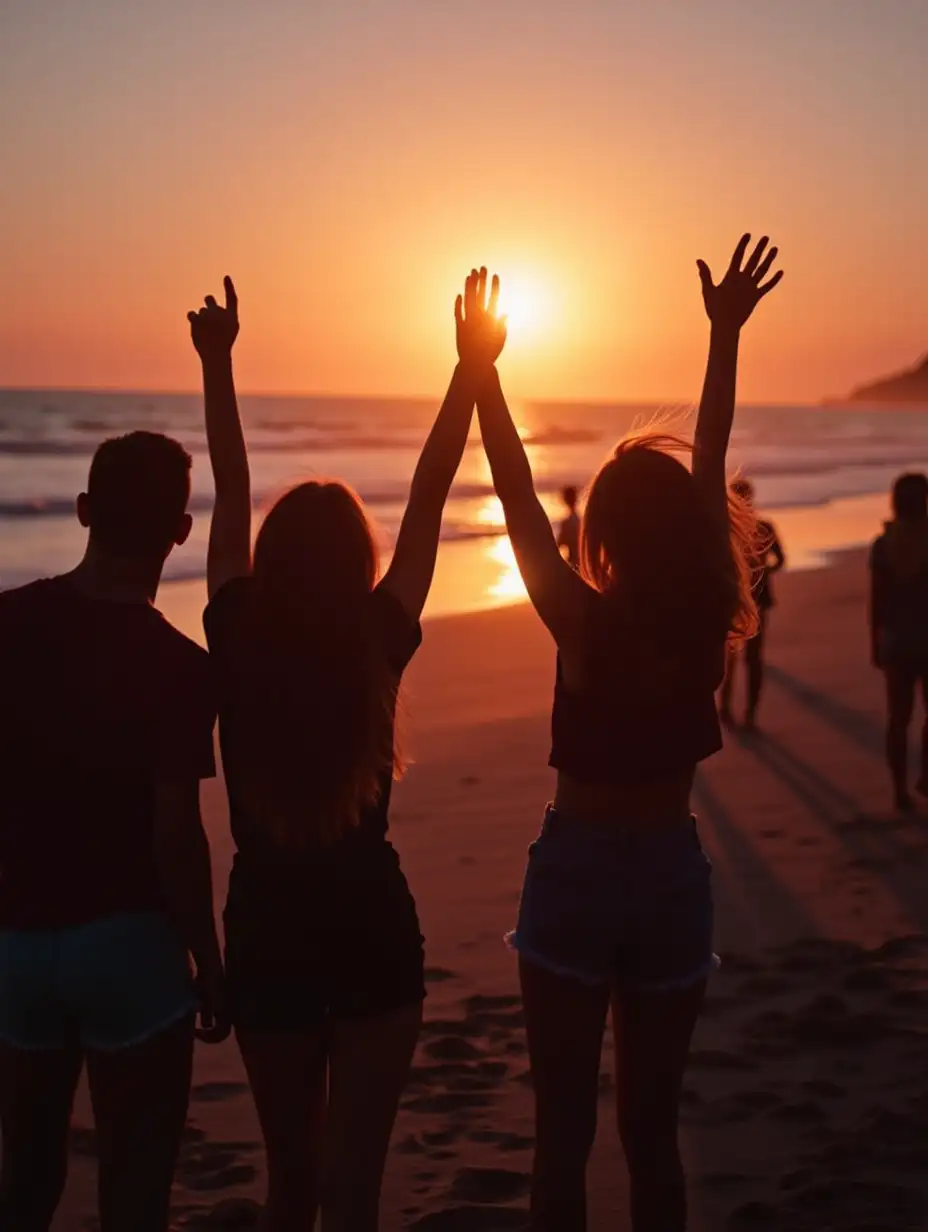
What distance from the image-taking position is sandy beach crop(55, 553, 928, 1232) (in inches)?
154

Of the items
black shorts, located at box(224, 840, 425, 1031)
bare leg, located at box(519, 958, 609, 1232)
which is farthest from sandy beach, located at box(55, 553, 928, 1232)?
black shorts, located at box(224, 840, 425, 1031)

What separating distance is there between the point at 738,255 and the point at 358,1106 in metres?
2.17

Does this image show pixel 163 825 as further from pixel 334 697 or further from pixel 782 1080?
pixel 782 1080

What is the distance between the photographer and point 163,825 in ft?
8.27

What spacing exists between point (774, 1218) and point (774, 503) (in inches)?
1198

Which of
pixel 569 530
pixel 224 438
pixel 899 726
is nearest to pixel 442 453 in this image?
pixel 224 438

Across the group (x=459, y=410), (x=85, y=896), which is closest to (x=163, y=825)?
(x=85, y=896)

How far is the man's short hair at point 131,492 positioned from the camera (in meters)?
2.53

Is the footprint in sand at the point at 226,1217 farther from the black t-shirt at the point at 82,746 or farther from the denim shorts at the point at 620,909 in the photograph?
the black t-shirt at the point at 82,746

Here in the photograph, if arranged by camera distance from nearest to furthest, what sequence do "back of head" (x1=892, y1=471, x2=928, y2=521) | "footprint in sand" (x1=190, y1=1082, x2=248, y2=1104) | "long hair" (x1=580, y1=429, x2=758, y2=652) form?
"long hair" (x1=580, y1=429, x2=758, y2=652)
"footprint in sand" (x1=190, y1=1082, x2=248, y2=1104)
"back of head" (x1=892, y1=471, x2=928, y2=521)

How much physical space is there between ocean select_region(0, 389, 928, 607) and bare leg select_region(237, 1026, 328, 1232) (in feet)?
3.37

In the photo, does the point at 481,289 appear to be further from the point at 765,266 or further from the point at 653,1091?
the point at 653,1091

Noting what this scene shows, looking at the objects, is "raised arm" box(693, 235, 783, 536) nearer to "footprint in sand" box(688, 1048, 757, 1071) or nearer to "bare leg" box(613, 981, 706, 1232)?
"bare leg" box(613, 981, 706, 1232)

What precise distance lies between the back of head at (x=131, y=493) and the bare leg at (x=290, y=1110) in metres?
0.97
